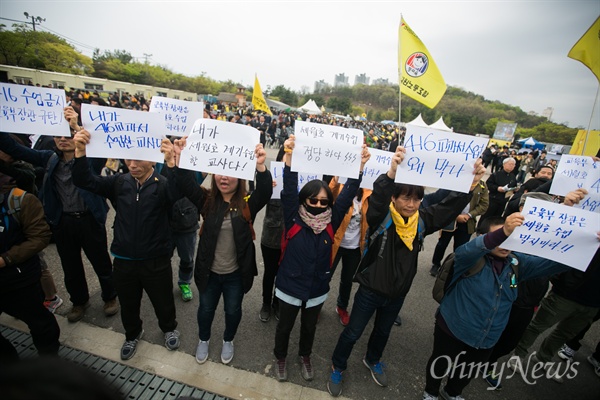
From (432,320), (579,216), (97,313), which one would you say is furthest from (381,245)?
(97,313)

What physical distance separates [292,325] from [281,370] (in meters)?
0.54

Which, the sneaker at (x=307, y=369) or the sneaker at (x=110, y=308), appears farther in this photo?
the sneaker at (x=110, y=308)

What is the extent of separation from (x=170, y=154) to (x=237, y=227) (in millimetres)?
884

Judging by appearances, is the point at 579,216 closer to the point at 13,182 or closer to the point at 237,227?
the point at 237,227

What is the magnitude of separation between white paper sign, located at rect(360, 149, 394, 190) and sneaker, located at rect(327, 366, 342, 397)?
2132mm

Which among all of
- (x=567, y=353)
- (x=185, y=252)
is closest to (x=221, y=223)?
→ (x=185, y=252)

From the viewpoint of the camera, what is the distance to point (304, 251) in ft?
8.32

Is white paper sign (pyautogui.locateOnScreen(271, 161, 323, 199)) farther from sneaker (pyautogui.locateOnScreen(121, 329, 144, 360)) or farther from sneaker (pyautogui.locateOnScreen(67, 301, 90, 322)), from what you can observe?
sneaker (pyautogui.locateOnScreen(67, 301, 90, 322))

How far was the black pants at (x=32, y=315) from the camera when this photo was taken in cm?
238

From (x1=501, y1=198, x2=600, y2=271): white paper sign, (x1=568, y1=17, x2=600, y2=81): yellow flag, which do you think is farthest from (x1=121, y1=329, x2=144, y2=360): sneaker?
(x1=568, y1=17, x2=600, y2=81): yellow flag

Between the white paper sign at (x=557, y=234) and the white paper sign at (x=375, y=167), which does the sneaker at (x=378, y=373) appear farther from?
the white paper sign at (x=375, y=167)

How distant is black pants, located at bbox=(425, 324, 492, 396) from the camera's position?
258 centimetres

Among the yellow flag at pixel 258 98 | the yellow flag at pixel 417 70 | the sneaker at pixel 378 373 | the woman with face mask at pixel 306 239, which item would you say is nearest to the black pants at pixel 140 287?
the woman with face mask at pixel 306 239

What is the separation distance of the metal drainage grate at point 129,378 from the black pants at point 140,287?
0.31 m
